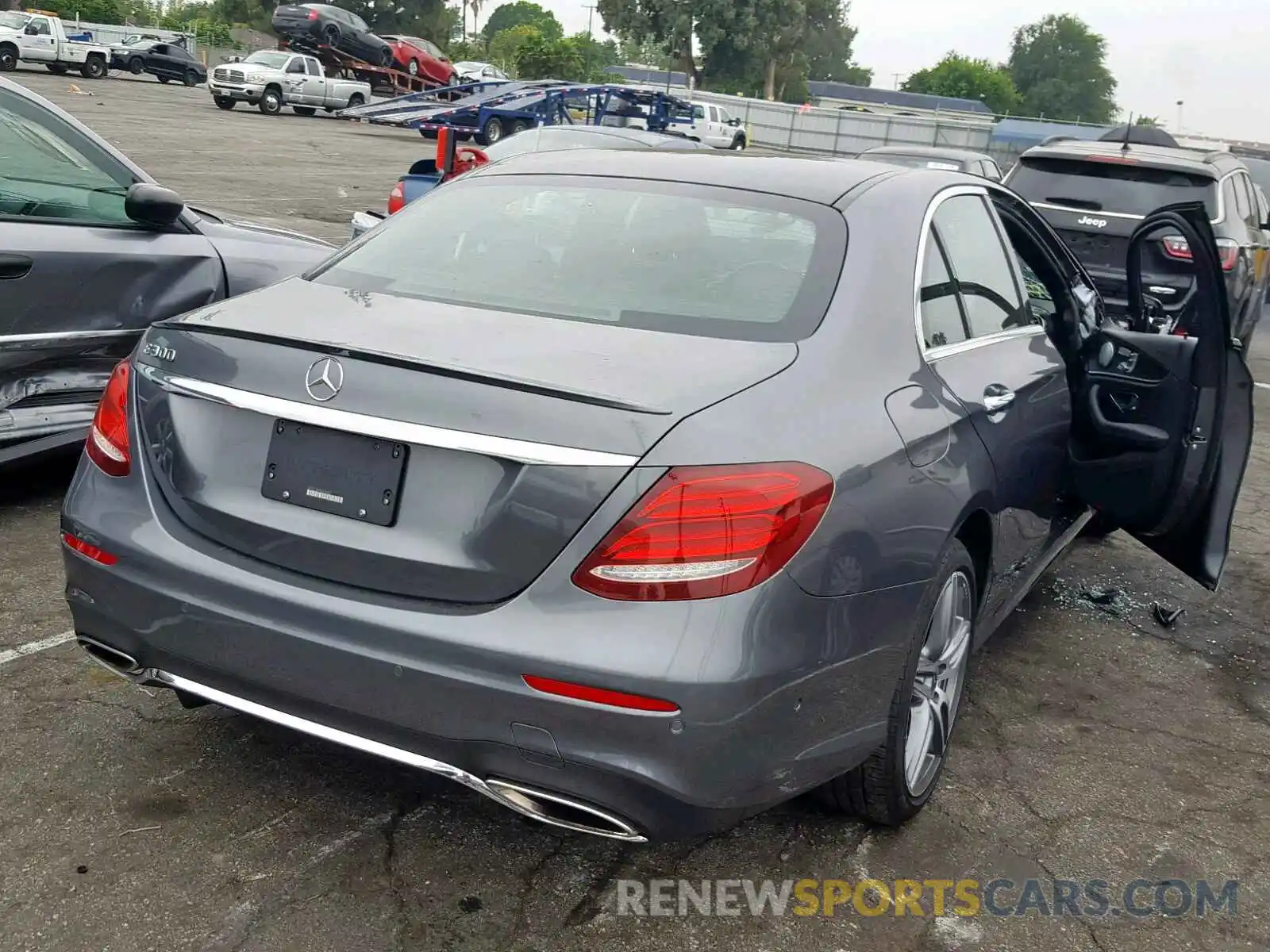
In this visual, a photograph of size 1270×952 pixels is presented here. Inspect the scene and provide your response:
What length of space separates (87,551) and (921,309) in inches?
80.2

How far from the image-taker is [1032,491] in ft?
12.6

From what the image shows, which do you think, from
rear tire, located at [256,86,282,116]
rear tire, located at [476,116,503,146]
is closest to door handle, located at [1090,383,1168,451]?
rear tire, located at [476,116,503,146]

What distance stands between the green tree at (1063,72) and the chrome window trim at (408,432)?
139 meters

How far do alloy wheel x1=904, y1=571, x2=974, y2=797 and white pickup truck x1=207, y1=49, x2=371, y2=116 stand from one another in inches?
1393

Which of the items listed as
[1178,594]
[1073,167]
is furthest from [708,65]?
[1178,594]

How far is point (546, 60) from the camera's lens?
172 ft

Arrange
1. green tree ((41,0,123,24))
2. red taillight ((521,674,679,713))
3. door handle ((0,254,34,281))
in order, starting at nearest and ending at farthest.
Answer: red taillight ((521,674,679,713)), door handle ((0,254,34,281)), green tree ((41,0,123,24))

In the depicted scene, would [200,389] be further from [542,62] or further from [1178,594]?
[542,62]

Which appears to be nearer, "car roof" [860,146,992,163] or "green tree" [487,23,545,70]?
"car roof" [860,146,992,163]

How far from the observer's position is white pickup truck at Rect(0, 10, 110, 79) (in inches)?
1412

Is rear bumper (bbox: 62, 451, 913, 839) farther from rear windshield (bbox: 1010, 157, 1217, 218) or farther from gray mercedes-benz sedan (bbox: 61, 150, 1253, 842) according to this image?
rear windshield (bbox: 1010, 157, 1217, 218)

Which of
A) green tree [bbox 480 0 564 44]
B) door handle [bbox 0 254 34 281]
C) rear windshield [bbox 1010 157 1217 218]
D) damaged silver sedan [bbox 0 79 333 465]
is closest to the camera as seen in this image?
door handle [bbox 0 254 34 281]

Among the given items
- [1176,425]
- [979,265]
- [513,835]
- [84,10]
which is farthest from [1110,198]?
[84,10]

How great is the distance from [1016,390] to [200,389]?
7.25ft
